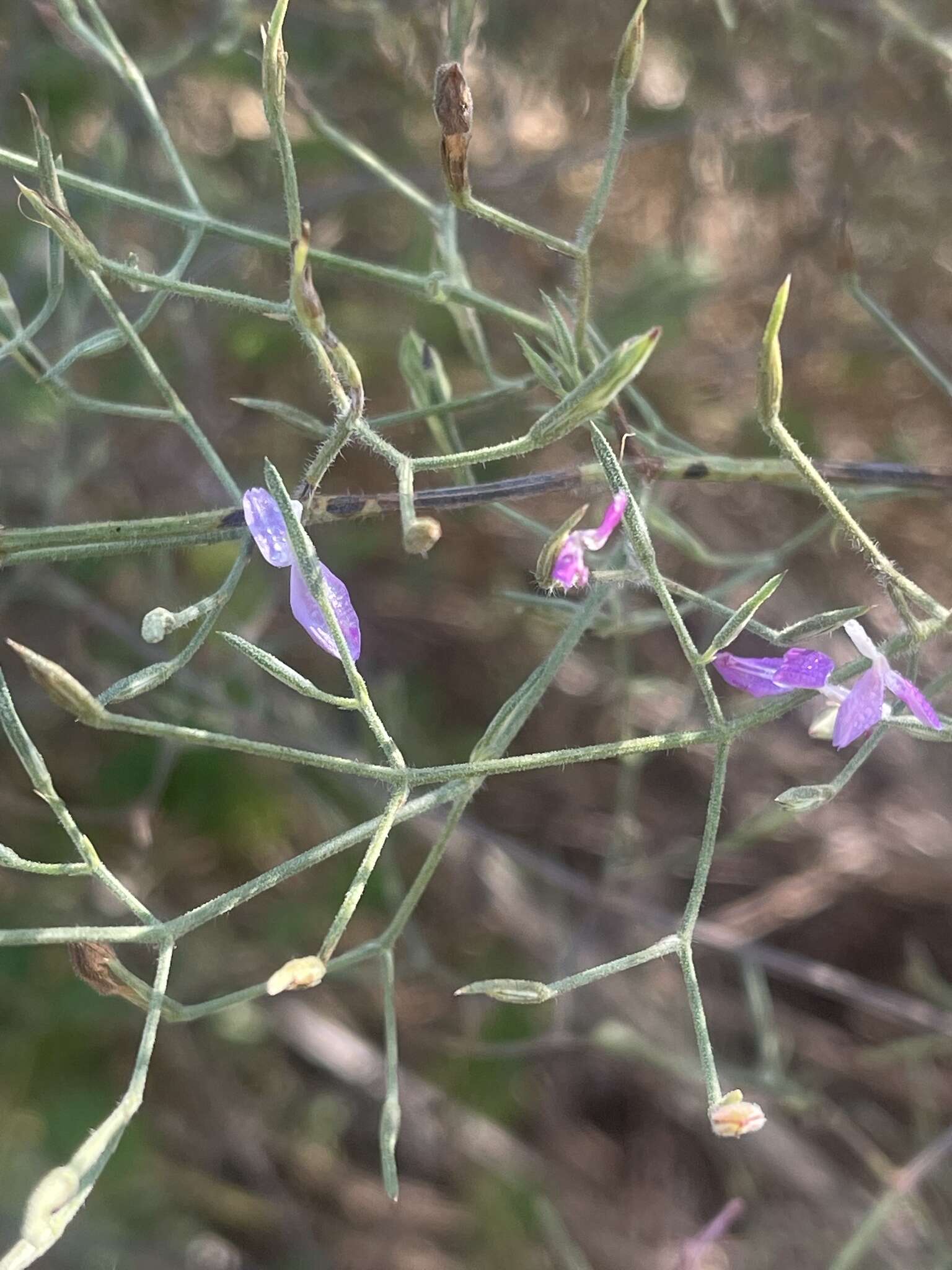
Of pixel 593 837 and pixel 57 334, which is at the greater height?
pixel 57 334

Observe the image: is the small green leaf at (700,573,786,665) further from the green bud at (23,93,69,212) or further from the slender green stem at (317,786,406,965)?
the green bud at (23,93,69,212)

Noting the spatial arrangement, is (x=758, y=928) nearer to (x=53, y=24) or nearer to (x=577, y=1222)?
(x=577, y=1222)

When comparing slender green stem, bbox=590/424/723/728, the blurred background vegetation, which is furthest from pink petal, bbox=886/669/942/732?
the blurred background vegetation

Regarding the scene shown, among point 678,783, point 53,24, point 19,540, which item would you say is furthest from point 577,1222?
point 53,24

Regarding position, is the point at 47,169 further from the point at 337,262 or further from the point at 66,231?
the point at 337,262

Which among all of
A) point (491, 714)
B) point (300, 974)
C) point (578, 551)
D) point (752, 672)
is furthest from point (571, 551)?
point (491, 714)

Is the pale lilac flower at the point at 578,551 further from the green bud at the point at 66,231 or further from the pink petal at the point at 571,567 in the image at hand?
the green bud at the point at 66,231
